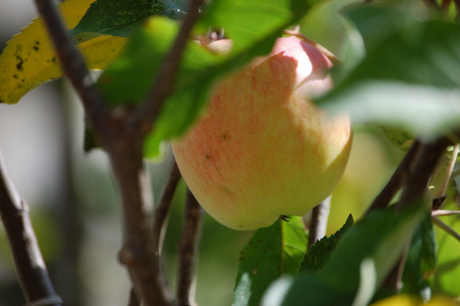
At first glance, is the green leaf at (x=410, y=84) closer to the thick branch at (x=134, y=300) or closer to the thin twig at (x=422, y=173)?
the thin twig at (x=422, y=173)

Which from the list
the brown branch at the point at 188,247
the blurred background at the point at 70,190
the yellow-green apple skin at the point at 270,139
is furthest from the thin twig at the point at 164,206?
the blurred background at the point at 70,190

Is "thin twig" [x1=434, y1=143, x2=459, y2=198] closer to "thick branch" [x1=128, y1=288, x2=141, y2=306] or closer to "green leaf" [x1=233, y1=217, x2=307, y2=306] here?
"green leaf" [x1=233, y1=217, x2=307, y2=306]

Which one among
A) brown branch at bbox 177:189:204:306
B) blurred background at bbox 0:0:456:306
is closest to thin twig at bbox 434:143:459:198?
brown branch at bbox 177:189:204:306

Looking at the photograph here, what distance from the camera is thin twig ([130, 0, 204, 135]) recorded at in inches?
8.6

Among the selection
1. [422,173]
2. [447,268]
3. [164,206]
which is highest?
[422,173]

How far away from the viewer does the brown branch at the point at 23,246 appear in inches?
23.3

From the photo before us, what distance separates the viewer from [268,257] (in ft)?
2.15

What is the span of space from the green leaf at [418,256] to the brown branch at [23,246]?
1.30 feet

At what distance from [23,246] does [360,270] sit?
0.46m

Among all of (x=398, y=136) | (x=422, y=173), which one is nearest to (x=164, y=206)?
(x=398, y=136)

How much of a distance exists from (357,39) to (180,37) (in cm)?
15

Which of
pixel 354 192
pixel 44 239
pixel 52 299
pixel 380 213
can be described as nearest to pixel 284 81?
pixel 380 213

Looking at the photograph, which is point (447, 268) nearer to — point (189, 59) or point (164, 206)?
point (164, 206)

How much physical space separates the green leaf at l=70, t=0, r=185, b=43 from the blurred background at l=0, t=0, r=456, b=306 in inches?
61.8
